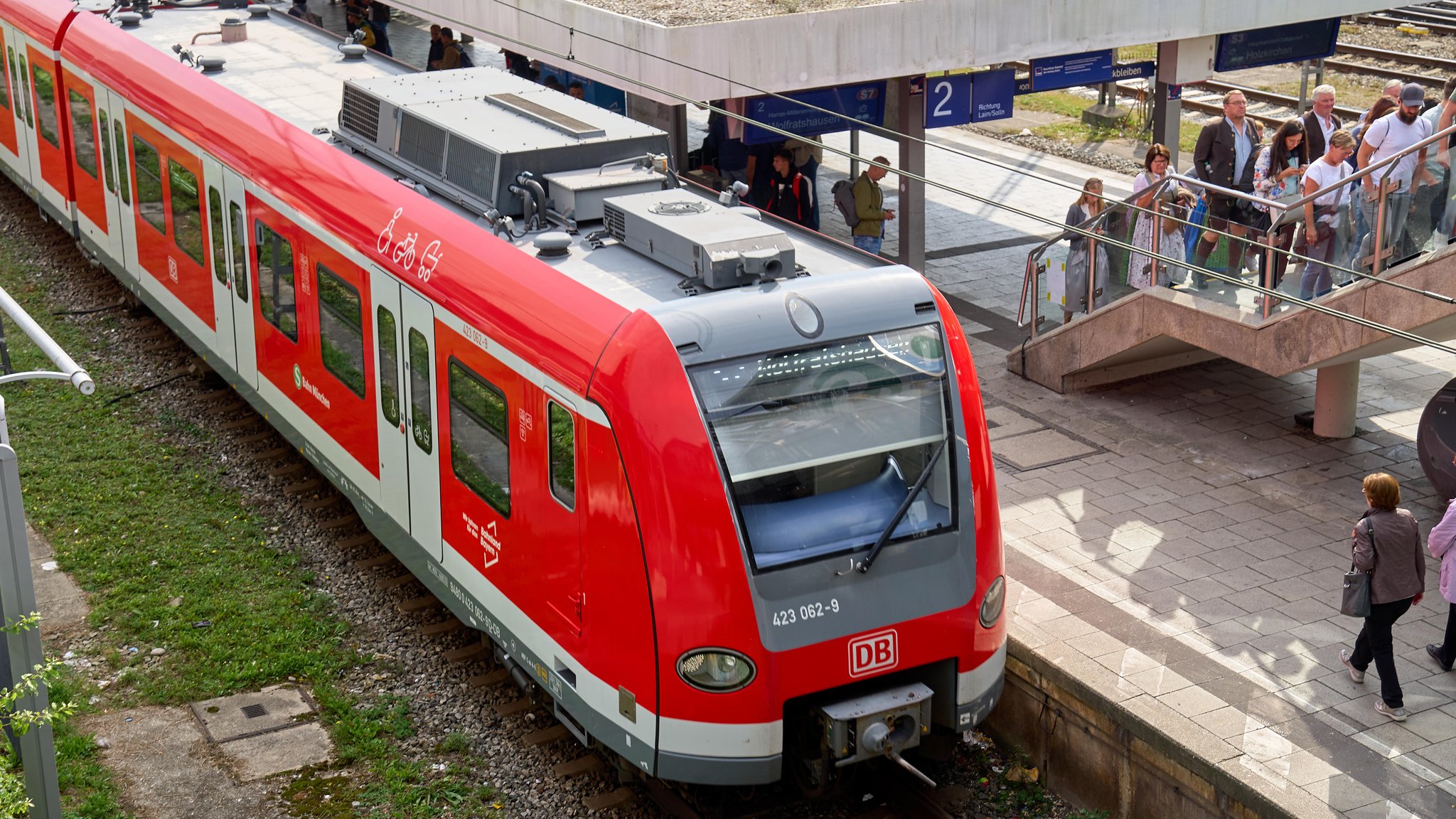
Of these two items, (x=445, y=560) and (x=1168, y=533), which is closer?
(x=445, y=560)

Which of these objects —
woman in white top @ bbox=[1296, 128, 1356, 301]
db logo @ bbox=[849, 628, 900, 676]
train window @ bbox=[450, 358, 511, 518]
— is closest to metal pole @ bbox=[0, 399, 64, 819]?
train window @ bbox=[450, 358, 511, 518]

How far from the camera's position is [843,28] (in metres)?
14.7

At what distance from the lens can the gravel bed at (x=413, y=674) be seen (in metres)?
A: 9.20

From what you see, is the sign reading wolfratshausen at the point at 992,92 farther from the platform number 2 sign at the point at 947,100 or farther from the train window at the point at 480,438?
the train window at the point at 480,438

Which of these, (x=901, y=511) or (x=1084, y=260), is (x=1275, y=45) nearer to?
(x=1084, y=260)

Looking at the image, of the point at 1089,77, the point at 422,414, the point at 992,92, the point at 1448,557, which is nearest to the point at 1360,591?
the point at 1448,557

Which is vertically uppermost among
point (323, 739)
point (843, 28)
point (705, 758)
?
point (843, 28)

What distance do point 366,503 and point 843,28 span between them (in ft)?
21.9

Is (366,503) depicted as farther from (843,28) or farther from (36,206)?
(36,206)

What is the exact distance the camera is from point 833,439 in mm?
8125

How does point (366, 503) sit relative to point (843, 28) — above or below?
below

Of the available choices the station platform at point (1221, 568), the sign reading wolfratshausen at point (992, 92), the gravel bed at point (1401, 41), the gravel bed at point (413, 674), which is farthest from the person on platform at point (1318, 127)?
the gravel bed at point (1401, 41)

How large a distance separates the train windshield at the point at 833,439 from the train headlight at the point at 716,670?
1.62 feet

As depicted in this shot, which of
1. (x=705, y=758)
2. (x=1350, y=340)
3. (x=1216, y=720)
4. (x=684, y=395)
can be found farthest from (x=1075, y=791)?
(x=1350, y=340)
